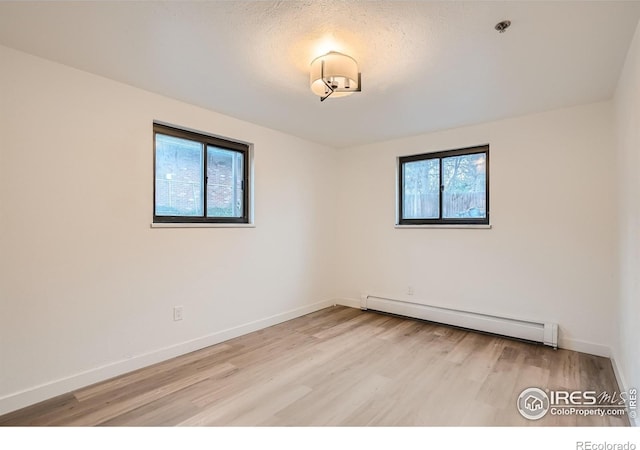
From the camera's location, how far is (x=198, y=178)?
3.17 m

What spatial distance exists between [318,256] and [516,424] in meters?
2.98

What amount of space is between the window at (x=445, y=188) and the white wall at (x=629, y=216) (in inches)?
47.8

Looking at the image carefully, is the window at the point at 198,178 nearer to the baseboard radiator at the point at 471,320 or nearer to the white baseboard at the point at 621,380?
the baseboard radiator at the point at 471,320

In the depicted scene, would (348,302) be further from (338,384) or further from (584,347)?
(584,347)

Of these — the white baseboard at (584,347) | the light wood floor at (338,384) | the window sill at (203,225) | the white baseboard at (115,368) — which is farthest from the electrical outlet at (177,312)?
the white baseboard at (584,347)

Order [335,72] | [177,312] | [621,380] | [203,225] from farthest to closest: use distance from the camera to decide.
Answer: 1. [203,225]
2. [177,312]
3. [621,380]
4. [335,72]

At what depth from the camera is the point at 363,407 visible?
6.70ft

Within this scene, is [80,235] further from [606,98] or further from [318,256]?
[606,98]

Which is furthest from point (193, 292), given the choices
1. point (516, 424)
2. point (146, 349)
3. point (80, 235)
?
point (516, 424)

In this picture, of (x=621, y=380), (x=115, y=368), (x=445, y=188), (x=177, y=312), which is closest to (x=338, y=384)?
(x=177, y=312)

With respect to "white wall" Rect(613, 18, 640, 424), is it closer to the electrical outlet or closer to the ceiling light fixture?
the ceiling light fixture

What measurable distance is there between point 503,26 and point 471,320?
9.52 ft

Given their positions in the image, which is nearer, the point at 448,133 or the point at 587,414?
the point at 587,414

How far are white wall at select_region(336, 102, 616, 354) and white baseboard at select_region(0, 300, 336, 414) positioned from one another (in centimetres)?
202
